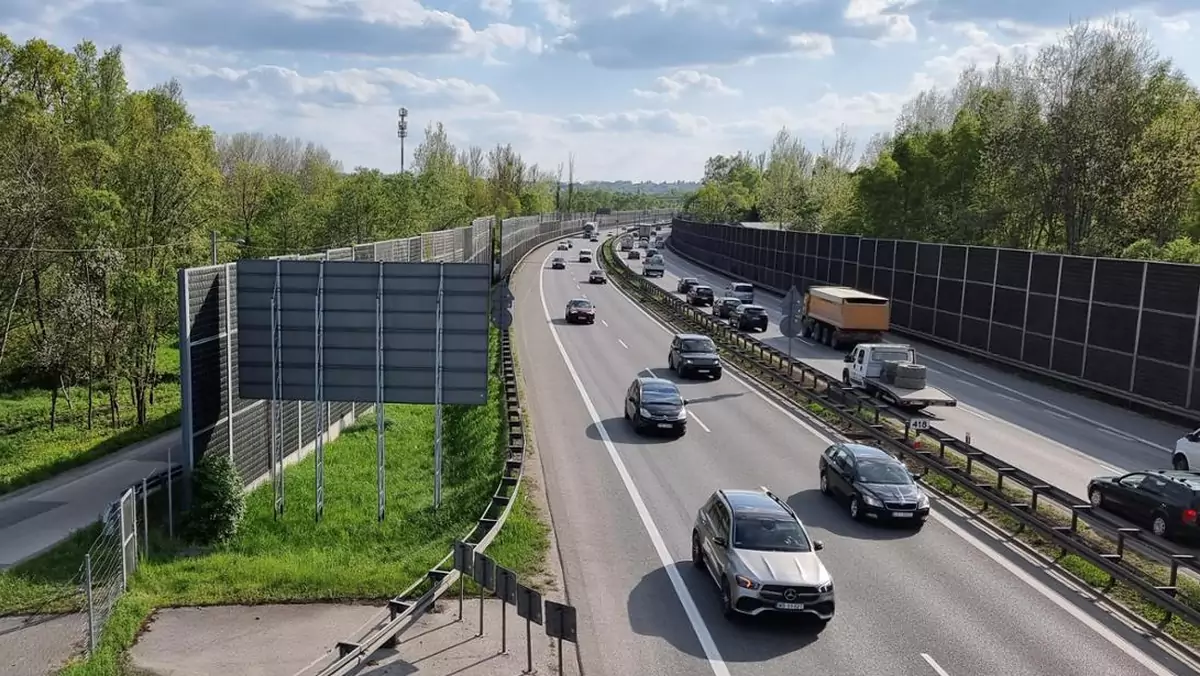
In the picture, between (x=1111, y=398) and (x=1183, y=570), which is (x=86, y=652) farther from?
(x=1111, y=398)

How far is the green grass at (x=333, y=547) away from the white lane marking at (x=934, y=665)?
634cm

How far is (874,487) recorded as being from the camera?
60.0ft

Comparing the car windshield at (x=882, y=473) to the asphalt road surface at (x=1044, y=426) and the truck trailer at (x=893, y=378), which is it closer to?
the asphalt road surface at (x=1044, y=426)

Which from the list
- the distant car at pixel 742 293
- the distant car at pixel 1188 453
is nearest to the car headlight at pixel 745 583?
the distant car at pixel 1188 453

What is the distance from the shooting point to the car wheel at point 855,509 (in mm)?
18236

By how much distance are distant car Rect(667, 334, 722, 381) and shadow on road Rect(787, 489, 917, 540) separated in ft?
47.2

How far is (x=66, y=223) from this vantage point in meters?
30.9

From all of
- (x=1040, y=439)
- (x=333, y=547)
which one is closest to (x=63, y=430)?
(x=333, y=547)

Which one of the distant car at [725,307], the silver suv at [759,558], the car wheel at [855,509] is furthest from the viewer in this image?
the distant car at [725,307]

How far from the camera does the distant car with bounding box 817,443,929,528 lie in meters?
17.9

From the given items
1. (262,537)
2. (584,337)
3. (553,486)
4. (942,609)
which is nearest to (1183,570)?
(942,609)

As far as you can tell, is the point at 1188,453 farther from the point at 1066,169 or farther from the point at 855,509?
the point at 1066,169

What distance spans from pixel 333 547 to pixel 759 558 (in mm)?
9102

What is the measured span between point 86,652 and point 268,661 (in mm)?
2660
